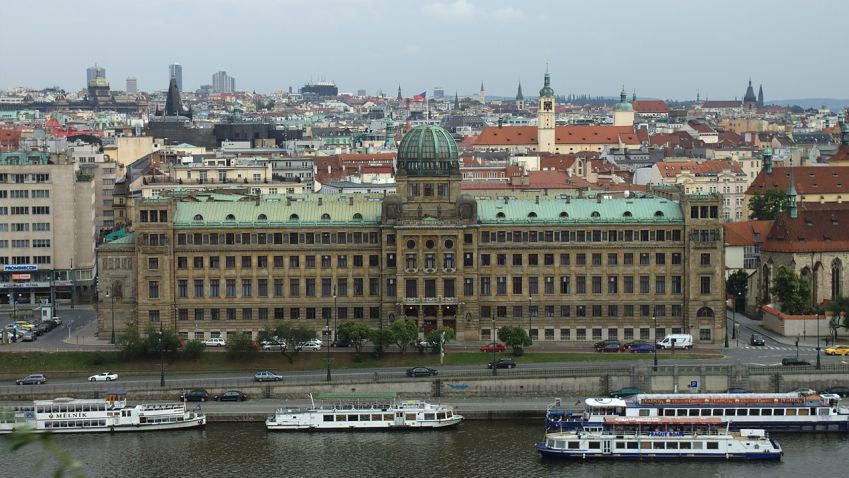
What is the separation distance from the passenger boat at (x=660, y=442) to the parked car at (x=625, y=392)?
972cm

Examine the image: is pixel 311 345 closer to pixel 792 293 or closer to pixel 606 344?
pixel 606 344

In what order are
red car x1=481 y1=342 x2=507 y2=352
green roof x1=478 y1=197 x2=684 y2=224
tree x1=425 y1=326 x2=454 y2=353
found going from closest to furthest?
tree x1=425 y1=326 x2=454 y2=353 → red car x1=481 y1=342 x2=507 y2=352 → green roof x1=478 y1=197 x2=684 y2=224

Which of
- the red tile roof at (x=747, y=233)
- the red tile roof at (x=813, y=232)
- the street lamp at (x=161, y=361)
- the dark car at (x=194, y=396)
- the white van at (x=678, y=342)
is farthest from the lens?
the red tile roof at (x=747, y=233)

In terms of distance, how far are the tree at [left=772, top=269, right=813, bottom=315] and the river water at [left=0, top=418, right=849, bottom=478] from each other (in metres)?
34.6

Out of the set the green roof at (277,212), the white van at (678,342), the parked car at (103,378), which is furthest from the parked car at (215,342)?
the white van at (678,342)

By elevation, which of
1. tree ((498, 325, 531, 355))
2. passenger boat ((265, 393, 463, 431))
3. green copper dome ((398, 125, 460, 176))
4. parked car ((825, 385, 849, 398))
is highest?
green copper dome ((398, 125, 460, 176))

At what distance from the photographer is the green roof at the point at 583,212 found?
154 metres

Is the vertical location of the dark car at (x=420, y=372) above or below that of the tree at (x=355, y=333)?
below

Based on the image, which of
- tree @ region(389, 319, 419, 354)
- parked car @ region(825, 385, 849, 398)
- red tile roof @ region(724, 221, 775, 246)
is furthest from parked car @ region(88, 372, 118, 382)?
red tile roof @ region(724, 221, 775, 246)

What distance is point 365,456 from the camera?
391 ft

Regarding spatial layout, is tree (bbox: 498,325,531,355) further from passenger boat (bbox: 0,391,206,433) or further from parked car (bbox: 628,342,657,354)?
passenger boat (bbox: 0,391,206,433)

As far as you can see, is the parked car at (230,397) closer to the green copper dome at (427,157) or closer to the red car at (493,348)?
the red car at (493,348)

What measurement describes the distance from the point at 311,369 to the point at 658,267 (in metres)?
33.0

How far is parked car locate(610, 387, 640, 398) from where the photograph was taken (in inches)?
5266
